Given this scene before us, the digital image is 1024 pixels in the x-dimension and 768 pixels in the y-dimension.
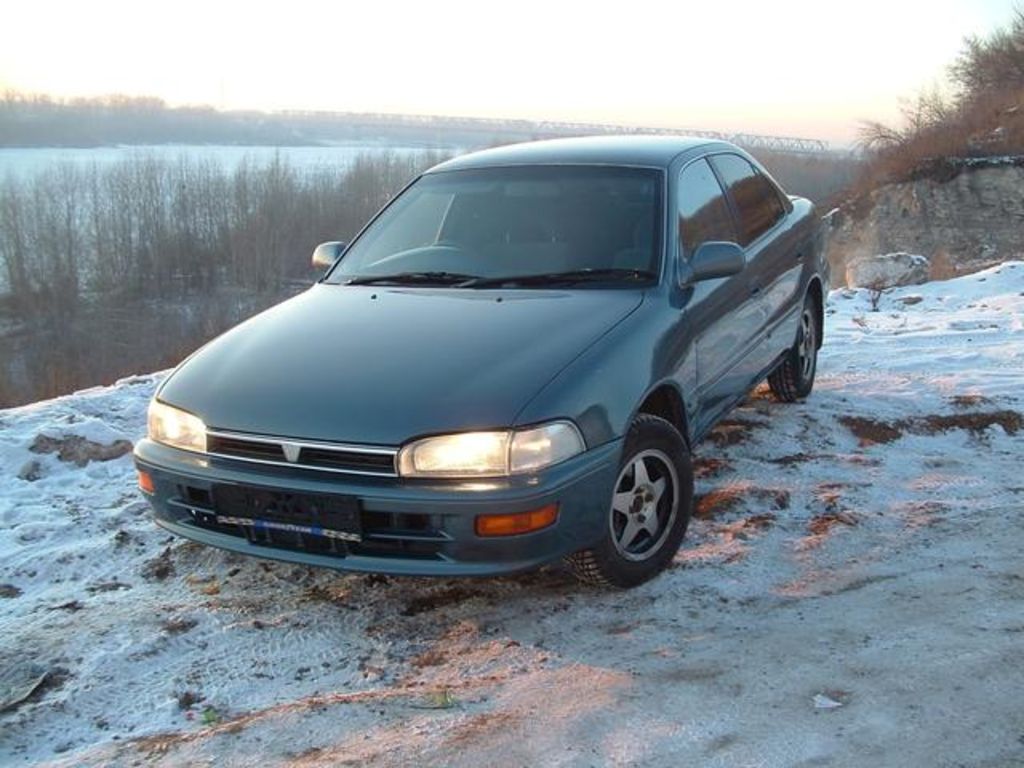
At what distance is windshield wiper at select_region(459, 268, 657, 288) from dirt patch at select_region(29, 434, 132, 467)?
2.45 metres

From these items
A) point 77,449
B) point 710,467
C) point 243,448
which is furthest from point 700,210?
point 77,449

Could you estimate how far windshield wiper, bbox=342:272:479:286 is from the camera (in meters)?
4.08

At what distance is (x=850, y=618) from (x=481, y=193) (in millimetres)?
2533

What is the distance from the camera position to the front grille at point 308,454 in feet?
9.73

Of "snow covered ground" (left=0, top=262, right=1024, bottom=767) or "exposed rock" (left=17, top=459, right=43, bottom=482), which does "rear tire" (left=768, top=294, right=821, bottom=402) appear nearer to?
"snow covered ground" (left=0, top=262, right=1024, bottom=767)

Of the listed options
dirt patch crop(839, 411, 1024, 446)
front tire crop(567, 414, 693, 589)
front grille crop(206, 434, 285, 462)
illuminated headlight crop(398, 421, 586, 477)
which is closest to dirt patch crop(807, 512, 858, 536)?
front tire crop(567, 414, 693, 589)

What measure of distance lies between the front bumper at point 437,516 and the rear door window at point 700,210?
4.56ft

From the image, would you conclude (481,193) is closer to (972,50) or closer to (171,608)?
(171,608)

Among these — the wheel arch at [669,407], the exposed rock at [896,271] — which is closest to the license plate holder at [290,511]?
the wheel arch at [669,407]

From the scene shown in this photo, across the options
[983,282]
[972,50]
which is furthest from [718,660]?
[972,50]

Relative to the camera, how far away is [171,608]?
11.4 ft

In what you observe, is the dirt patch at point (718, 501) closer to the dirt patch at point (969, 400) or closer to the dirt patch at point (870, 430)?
the dirt patch at point (870, 430)

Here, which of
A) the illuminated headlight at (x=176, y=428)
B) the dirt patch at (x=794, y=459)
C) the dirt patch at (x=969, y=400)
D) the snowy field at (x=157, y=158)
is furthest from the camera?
the snowy field at (x=157, y=158)

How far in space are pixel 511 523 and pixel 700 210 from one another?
216 cm
